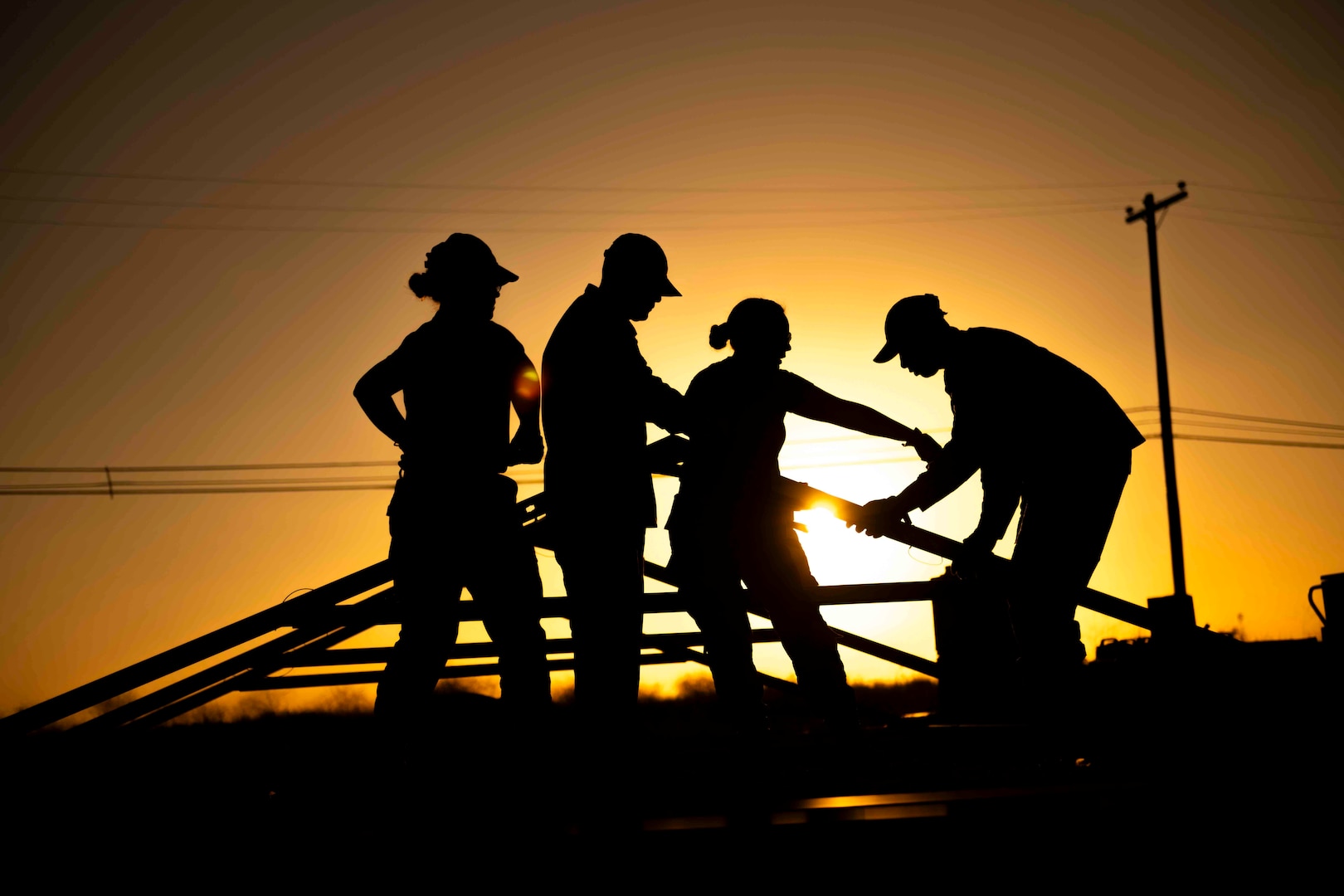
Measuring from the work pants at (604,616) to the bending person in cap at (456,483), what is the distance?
0.25 m

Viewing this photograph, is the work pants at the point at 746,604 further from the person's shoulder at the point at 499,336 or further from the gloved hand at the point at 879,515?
the person's shoulder at the point at 499,336

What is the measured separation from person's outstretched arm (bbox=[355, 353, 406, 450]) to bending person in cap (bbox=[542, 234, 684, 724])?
554 mm

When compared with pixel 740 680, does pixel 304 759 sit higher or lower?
lower

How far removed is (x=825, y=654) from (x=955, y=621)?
263 centimetres

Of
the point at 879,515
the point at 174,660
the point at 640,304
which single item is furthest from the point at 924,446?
the point at 174,660

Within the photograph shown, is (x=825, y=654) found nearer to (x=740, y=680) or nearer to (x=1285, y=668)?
(x=740, y=680)

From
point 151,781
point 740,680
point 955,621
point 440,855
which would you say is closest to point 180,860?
point 440,855

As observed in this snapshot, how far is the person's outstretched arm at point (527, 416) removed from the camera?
3711mm

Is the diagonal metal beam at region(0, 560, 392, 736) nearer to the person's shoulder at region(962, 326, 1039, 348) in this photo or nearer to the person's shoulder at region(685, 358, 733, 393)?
the person's shoulder at region(685, 358, 733, 393)

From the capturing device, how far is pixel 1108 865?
2.14m

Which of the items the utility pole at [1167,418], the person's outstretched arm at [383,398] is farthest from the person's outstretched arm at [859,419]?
the utility pole at [1167,418]

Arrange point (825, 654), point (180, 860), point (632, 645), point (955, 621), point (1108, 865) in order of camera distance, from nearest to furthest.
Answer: point (1108, 865), point (180, 860), point (632, 645), point (825, 654), point (955, 621)

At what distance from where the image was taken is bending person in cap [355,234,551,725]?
11.5 feet

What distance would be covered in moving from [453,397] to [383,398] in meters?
0.26
